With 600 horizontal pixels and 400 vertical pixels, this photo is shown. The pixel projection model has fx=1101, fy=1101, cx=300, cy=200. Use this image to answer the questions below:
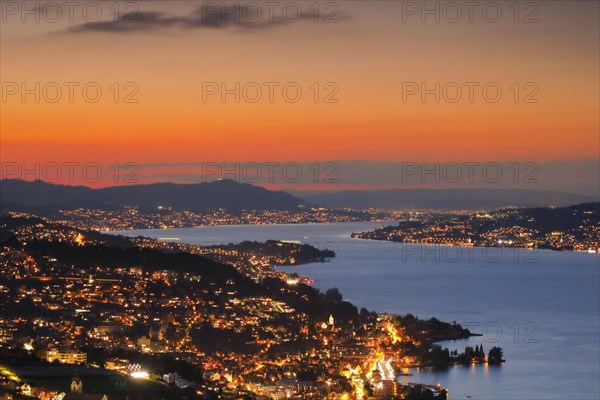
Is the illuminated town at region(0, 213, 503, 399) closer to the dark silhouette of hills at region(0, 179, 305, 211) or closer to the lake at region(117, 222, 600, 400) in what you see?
the lake at region(117, 222, 600, 400)

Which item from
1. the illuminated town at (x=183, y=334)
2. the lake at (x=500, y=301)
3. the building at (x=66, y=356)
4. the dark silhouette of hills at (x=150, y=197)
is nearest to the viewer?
the illuminated town at (x=183, y=334)

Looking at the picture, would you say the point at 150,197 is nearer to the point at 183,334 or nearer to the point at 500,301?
the point at 500,301

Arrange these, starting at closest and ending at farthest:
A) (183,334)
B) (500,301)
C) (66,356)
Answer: (66,356) < (183,334) < (500,301)

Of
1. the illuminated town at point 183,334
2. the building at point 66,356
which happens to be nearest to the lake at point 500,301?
the illuminated town at point 183,334

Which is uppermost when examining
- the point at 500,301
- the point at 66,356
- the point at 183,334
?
the point at 66,356

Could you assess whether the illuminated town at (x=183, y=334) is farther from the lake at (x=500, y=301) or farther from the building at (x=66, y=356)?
the lake at (x=500, y=301)

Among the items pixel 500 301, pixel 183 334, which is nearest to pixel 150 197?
pixel 500 301

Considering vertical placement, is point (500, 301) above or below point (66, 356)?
below
